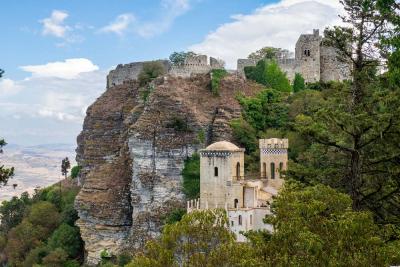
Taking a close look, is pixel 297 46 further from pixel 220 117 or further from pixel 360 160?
pixel 360 160

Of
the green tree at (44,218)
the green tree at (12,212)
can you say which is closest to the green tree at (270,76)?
the green tree at (44,218)

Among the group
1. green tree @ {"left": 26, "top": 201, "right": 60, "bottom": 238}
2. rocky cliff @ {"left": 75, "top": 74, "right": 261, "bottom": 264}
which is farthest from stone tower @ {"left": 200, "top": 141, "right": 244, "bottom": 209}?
green tree @ {"left": 26, "top": 201, "right": 60, "bottom": 238}

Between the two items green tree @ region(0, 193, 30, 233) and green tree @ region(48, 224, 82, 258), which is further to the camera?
green tree @ region(0, 193, 30, 233)

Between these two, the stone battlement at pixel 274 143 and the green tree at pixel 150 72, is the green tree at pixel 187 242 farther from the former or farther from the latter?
the green tree at pixel 150 72

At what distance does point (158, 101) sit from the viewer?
6656 centimetres

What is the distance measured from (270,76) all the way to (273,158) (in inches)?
719

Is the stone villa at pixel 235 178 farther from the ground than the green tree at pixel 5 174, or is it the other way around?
the green tree at pixel 5 174

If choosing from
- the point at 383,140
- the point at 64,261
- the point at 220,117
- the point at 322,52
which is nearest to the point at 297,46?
the point at 322,52

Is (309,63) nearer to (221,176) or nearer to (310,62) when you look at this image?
(310,62)

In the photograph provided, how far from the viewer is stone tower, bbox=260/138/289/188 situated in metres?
55.5

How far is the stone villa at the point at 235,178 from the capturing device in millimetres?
52781

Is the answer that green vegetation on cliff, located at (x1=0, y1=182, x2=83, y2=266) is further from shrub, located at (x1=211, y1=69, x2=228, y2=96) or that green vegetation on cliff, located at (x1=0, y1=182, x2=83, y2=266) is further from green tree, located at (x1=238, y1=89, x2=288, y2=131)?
green tree, located at (x1=238, y1=89, x2=288, y2=131)

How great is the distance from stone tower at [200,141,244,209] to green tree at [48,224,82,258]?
66.4ft

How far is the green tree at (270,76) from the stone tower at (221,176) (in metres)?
18.8
